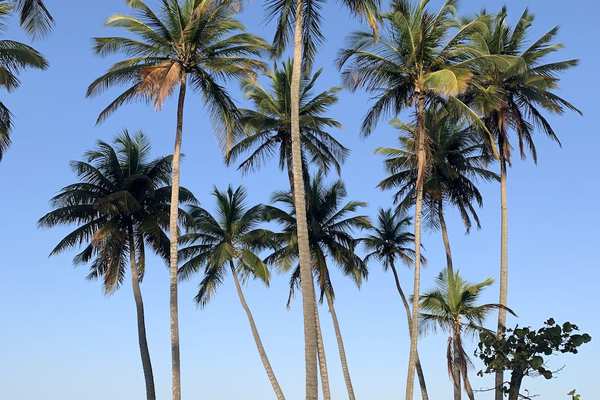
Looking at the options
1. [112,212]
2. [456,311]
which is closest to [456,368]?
[456,311]

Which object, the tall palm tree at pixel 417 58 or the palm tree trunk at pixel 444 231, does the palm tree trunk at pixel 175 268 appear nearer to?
the tall palm tree at pixel 417 58

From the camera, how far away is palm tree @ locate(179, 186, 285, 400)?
3769cm

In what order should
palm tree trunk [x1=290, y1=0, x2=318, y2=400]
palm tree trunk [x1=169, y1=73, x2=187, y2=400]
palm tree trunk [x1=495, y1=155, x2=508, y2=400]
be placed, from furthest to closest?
palm tree trunk [x1=495, y1=155, x2=508, y2=400] < palm tree trunk [x1=169, y1=73, x2=187, y2=400] < palm tree trunk [x1=290, y1=0, x2=318, y2=400]

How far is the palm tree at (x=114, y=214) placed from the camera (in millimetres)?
32562

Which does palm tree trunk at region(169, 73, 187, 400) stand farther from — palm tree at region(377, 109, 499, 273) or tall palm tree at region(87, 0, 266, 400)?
palm tree at region(377, 109, 499, 273)

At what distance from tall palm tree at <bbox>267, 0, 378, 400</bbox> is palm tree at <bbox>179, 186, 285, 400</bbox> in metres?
14.9

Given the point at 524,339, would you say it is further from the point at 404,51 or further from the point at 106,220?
the point at 106,220

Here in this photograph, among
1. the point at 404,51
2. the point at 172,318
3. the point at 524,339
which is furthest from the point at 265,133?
the point at 524,339

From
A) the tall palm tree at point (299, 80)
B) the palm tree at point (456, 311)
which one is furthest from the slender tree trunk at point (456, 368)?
the tall palm tree at point (299, 80)

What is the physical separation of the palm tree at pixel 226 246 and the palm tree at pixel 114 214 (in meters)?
3.79

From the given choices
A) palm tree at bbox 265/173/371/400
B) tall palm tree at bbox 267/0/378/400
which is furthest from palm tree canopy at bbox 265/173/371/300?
tall palm tree at bbox 267/0/378/400

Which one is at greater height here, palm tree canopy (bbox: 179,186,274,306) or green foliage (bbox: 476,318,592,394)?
palm tree canopy (bbox: 179,186,274,306)

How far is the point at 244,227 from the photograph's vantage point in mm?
38750

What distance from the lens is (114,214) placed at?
33.2 m
